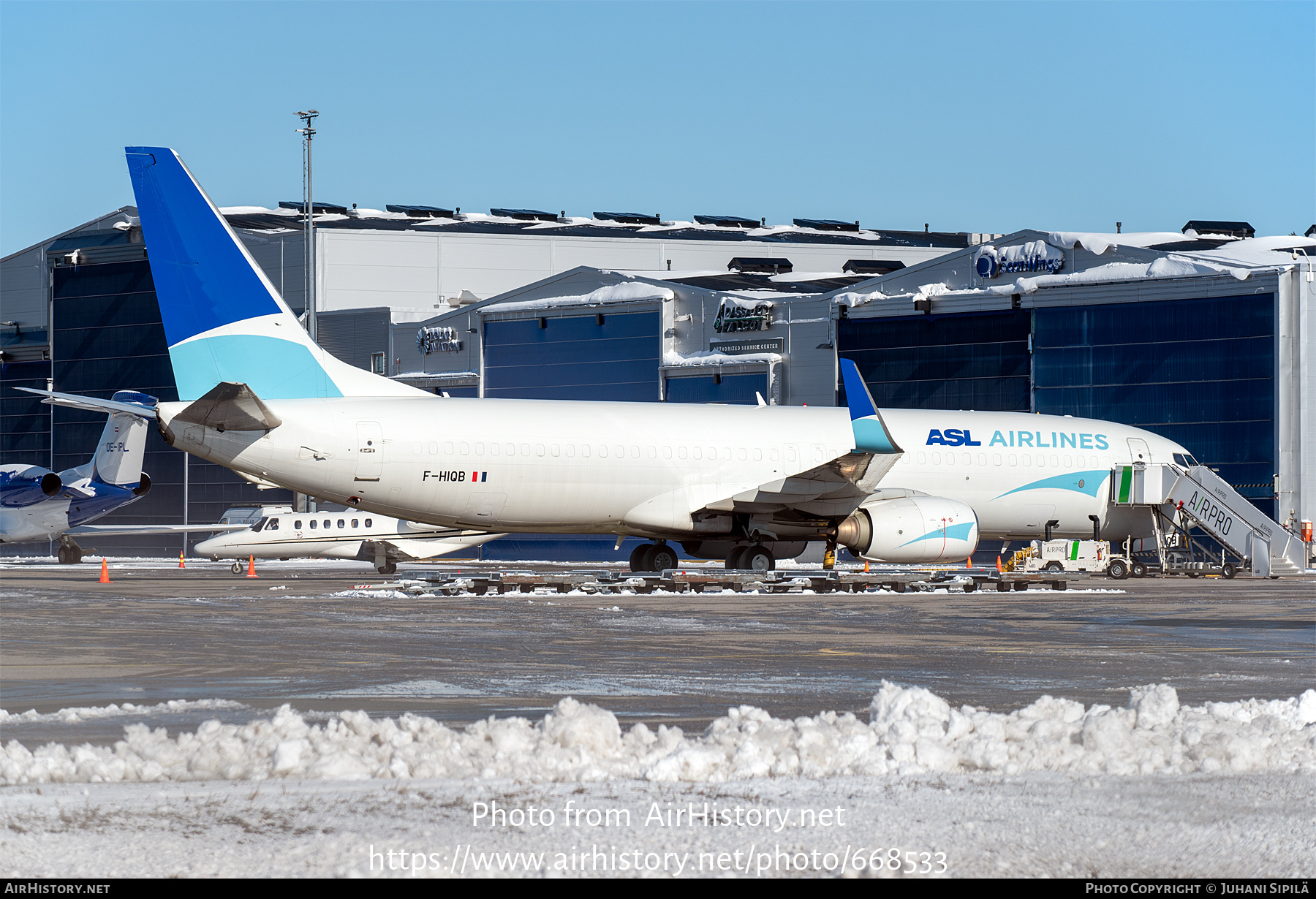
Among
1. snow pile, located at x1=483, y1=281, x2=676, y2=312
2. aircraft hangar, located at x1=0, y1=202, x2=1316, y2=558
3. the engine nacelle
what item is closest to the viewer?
the engine nacelle

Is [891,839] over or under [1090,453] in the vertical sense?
under

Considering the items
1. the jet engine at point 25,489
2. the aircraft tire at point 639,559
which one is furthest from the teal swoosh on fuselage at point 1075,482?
the jet engine at point 25,489

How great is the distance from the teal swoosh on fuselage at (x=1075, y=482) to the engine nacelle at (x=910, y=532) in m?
4.10

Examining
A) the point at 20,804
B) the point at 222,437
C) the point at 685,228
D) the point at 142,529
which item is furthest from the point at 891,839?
the point at 685,228

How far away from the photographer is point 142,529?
163 feet

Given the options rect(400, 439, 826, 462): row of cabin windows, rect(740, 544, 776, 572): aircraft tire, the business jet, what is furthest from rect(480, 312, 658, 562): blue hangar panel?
rect(400, 439, 826, 462): row of cabin windows

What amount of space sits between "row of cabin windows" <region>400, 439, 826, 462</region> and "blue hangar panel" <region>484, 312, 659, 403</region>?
84.2 feet

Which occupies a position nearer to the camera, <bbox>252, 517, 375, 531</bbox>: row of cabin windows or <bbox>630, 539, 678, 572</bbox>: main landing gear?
<bbox>630, 539, 678, 572</bbox>: main landing gear

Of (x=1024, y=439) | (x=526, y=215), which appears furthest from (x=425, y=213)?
(x=1024, y=439)

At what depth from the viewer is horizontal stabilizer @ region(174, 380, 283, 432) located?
84.9 ft

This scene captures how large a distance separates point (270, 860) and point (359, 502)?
76.0ft

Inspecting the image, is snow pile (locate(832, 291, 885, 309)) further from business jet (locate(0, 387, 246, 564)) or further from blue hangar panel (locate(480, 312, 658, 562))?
business jet (locate(0, 387, 246, 564))

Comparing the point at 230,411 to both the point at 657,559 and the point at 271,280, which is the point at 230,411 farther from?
the point at 271,280

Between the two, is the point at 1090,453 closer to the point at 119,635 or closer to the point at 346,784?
the point at 119,635
